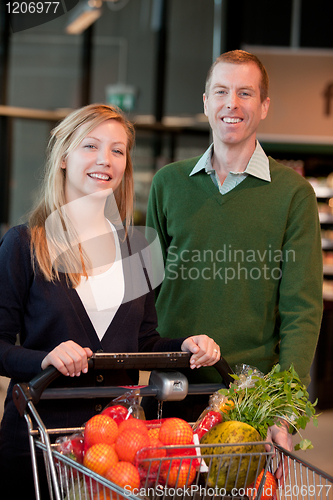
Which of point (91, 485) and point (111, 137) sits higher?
point (111, 137)

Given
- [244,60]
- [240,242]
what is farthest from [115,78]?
[240,242]

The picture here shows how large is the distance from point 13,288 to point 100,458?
59cm

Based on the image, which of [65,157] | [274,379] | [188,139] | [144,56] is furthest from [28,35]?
[274,379]

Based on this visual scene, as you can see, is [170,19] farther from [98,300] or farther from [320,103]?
[98,300]

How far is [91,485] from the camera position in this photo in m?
1.01

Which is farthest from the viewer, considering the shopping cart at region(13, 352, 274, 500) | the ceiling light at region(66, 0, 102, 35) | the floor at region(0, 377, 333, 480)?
the ceiling light at region(66, 0, 102, 35)

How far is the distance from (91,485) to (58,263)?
27.9 inches

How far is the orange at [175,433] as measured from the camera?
1.12 m

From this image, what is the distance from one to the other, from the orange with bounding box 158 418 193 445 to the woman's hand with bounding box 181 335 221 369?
25 cm

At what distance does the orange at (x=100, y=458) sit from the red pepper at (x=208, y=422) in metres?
0.25

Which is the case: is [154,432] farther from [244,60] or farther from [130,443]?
[244,60]

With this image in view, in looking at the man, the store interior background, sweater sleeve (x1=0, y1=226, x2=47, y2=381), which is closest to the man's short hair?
the man

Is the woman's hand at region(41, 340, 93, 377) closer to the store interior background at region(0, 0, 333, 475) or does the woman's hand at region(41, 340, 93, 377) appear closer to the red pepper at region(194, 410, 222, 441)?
the red pepper at region(194, 410, 222, 441)

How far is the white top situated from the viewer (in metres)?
1.59
